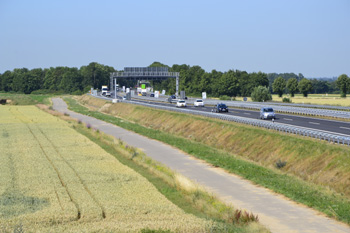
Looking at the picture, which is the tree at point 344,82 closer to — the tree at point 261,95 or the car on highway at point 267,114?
the tree at point 261,95

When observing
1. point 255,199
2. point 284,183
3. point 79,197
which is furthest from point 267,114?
point 79,197

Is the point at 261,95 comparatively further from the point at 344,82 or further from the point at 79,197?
the point at 79,197

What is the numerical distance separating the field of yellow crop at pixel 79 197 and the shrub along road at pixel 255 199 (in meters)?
4.03

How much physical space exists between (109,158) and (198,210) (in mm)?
16858

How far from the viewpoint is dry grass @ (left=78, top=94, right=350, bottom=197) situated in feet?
102

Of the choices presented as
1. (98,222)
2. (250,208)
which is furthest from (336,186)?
(98,222)

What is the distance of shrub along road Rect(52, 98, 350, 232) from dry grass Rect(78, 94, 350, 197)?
15.0 ft

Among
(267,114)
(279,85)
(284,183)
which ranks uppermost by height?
(279,85)

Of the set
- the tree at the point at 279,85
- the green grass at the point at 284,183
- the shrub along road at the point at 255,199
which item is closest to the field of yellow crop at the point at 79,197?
the shrub along road at the point at 255,199

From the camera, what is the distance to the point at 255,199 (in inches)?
1045

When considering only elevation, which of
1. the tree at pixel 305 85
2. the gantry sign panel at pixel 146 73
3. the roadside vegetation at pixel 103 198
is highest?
the gantry sign panel at pixel 146 73

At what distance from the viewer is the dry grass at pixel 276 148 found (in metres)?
31.0

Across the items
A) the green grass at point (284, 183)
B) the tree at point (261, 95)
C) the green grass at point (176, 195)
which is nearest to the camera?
the green grass at point (176, 195)

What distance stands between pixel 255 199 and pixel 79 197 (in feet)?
31.0
